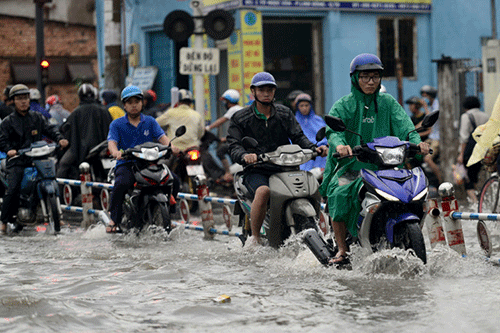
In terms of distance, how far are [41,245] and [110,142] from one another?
4.94 feet

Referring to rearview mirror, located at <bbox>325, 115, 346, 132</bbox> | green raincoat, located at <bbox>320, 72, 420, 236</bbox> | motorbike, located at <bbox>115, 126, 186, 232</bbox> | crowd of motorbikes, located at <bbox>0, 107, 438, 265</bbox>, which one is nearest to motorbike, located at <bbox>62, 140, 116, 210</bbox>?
crowd of motorbikes, located at <bbox>0, 107, 438, 265</bbox>

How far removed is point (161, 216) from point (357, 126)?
341 centimetres

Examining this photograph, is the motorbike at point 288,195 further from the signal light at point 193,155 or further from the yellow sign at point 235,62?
the yellow sign at point 235,62

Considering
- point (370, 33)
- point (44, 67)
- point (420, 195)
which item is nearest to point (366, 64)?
point (420, 195)

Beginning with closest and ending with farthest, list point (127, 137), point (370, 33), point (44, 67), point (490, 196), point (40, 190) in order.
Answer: point (490, 196), point (127, 137), point (40, 190), point (44, 67), point (370, 33)

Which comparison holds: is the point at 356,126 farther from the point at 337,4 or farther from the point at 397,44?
the point at 397,44

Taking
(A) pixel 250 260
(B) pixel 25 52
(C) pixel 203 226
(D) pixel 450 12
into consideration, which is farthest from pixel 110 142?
(B) pixel 25 52

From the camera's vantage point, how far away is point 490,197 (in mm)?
10844

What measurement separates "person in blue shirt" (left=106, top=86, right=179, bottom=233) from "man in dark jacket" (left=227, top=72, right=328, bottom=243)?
192cm

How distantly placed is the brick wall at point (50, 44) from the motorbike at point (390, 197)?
28238mm

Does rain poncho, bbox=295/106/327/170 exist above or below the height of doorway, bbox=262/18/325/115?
below

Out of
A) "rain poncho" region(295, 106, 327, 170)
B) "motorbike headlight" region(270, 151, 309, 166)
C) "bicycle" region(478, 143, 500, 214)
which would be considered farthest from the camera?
"rain poncho" region(295, 106, 327, 170)

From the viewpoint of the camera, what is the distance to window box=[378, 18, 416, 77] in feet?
70.5

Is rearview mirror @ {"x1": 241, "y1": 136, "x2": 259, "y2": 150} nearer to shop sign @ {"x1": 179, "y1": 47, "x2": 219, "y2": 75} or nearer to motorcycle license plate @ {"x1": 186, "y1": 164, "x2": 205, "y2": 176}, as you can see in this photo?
motorcycle license plate @ {"x1": 186, "y1": 164, "x2": 205, "y2": 176}
